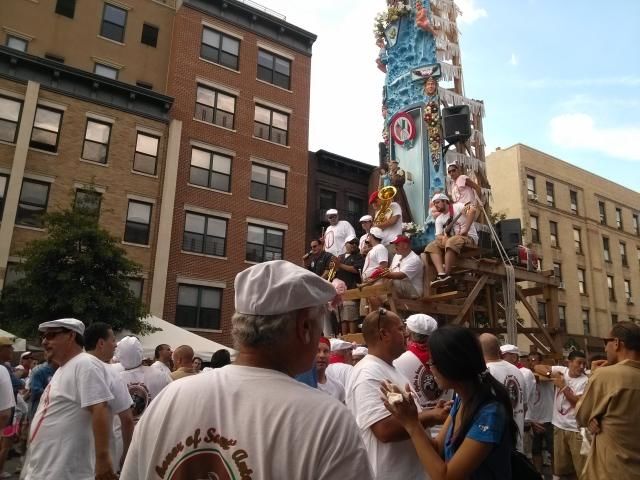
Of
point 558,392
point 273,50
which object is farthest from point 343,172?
point 558,392

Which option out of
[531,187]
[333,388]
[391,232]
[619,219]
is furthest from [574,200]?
[333,388]

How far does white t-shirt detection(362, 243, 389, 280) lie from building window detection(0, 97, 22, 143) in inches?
684

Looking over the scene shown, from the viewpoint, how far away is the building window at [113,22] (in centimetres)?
2466

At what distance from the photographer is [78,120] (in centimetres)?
2184

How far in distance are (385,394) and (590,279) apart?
40347 millimetres

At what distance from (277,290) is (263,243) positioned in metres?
23.8

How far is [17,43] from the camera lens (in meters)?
22.3

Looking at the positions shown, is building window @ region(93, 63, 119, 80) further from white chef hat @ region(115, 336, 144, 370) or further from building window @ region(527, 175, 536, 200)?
building window @ region(527, 175, 536, 200)

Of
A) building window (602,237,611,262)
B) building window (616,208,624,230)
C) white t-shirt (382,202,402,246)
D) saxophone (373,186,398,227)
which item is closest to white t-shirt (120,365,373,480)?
white t-shirt (382,202,402,246)

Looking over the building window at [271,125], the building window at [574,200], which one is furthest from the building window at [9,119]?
the building window at [574,200]

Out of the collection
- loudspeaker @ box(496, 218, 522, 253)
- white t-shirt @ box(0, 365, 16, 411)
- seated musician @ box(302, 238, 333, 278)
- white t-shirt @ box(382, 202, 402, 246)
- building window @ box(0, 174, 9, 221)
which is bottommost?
white t-shirt @ box(0, 365, 16, 411)

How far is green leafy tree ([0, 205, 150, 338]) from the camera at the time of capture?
50.2 feet

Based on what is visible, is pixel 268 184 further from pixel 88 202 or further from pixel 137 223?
pixel 88 202

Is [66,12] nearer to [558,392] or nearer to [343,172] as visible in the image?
[343,172]
